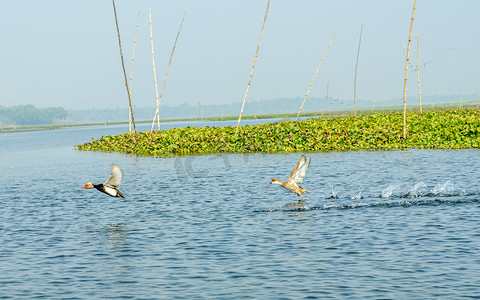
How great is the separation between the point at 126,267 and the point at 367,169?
17.4 meters

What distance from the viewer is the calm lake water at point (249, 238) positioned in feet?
36.5

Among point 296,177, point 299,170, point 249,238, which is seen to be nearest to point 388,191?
point 296,177

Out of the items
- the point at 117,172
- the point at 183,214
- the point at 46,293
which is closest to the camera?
the point at 46,293

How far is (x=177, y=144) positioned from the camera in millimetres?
42312

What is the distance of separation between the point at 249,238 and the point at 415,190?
9.28 m

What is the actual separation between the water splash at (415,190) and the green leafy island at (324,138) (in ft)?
45.9

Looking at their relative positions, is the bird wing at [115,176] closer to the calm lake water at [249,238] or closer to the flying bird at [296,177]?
the calm lake water at [249,238]

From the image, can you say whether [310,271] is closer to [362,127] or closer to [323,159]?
A: [323,159]

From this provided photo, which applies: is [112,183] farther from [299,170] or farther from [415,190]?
[415,190]

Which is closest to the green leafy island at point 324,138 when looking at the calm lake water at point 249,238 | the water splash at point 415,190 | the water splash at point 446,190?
the calm lake water at point 249,238

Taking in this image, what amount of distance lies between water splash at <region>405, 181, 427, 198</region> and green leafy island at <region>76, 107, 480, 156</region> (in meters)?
14.0

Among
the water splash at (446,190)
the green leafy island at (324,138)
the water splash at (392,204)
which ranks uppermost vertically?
the green leafy island at (324,138)

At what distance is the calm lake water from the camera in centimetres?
1113

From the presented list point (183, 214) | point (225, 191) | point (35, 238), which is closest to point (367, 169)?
point (225, 191)
